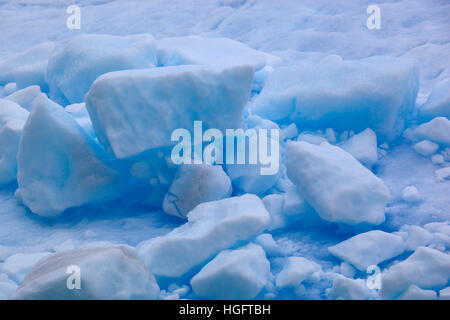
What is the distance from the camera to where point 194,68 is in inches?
61.1

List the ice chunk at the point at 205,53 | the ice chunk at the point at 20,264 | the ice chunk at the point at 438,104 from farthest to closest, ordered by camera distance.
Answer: the ice chunk at the point at 205,53, the ice chunk at the point at 438,104, the ice chunk at the point at 20,264

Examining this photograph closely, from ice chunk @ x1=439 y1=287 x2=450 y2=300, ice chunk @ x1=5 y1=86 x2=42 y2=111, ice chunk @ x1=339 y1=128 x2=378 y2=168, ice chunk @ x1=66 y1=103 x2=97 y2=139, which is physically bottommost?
ice chunk @ x1=439 y1=287 x2=450 y2=300

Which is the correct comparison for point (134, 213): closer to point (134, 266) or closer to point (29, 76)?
point (134, 266)

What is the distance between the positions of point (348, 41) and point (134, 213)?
1.64 meters

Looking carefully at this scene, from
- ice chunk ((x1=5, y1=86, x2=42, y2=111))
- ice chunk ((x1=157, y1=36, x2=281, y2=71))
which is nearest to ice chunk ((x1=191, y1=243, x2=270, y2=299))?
ice chunk ((x1=157, y1=36, x2=281, y2=71))

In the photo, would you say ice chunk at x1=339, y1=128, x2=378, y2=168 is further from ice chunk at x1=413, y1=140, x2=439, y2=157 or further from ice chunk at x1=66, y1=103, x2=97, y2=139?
ice chunk at x1=66, y1=103, x2=97, y2=139

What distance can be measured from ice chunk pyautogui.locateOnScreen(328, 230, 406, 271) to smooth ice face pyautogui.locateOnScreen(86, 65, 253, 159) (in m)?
0.56

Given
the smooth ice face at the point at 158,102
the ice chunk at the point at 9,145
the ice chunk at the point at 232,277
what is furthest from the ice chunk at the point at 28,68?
the ice chunk at the point at 232,277

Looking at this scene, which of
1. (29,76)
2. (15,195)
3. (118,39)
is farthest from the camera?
(29,76)

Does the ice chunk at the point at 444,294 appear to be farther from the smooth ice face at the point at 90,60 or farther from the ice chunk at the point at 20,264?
the smooth ice face at the point at 90,60

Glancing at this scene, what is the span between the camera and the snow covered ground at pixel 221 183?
3.92ft

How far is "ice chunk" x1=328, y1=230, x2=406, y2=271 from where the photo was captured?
A: 1.29 m

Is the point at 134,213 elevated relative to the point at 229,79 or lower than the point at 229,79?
lower
